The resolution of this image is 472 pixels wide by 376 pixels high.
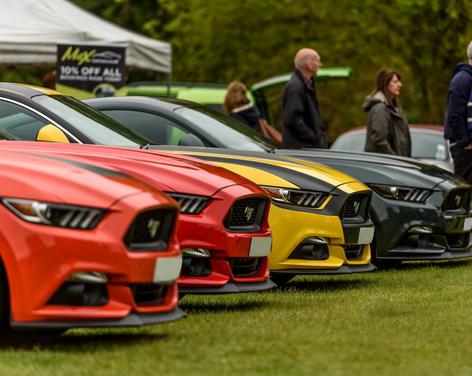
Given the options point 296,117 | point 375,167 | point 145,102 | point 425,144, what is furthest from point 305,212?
point 425,144

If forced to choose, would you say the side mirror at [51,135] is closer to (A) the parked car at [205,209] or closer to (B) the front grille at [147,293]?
(A) the parked car at [205,209]

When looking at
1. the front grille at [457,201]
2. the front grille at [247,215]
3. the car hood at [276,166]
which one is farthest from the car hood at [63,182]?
the front grille at [457,201]

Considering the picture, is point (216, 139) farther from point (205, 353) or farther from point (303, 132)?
point (205, 353)

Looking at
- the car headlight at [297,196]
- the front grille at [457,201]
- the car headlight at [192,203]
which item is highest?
the car headlight at [192,203]

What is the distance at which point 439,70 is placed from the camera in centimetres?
2897

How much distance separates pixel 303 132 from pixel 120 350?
672 centimetres

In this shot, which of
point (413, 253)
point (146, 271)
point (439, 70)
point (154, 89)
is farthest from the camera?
point (439, 70)

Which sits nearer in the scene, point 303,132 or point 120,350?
point 120,350

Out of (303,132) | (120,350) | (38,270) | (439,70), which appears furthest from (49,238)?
(439,70)

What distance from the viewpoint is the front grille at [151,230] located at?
6.78 metres

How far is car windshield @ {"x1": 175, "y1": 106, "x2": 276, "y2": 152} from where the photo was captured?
426 inches

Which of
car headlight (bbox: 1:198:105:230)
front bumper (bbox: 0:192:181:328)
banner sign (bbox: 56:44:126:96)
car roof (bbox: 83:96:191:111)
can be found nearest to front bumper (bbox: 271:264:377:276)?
car roof (bbox: 83:96:191:111)

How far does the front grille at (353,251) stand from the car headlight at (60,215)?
395cm

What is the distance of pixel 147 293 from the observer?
22.9ft
